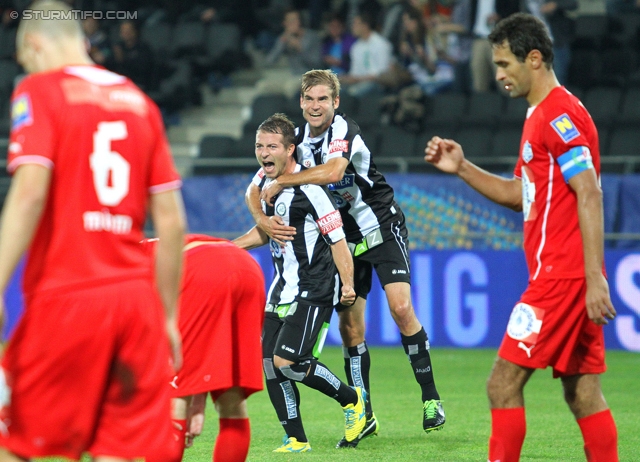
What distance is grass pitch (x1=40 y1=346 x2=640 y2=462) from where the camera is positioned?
20.4 ft

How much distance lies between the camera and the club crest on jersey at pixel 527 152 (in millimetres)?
4547

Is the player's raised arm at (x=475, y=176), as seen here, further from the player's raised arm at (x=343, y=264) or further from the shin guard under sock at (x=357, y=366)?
the shin guard under sock at (x=357, y=366)

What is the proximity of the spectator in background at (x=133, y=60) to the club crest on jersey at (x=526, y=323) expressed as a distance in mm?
13666

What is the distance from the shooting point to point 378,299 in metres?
12.5

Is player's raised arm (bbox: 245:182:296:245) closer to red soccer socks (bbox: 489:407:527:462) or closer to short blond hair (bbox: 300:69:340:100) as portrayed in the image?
short blond hair (bbox: 300:69:340:100)

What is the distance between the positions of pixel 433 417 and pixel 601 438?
232 centimetres

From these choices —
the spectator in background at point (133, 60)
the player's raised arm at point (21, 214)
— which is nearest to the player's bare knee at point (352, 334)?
the player's raised arm at point (21, 214)

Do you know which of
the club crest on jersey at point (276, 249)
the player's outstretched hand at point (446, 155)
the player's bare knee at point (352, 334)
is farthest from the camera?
the player's bare knee at point (352, 334)

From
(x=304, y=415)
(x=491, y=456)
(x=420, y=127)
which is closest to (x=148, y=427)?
(x=491, y=456)

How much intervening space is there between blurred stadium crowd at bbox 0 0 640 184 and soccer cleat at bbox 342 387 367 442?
270 inches

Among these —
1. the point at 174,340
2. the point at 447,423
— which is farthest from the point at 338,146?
the point at 174,340

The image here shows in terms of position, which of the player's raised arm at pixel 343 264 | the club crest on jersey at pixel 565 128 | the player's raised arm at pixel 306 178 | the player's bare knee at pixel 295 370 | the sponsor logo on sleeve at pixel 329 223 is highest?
the club crest on jersey at pixel 565 128

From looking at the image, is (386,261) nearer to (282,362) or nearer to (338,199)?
(338,199)

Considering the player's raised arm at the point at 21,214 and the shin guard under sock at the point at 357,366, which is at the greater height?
the player's raised arm at the point at 21,214
